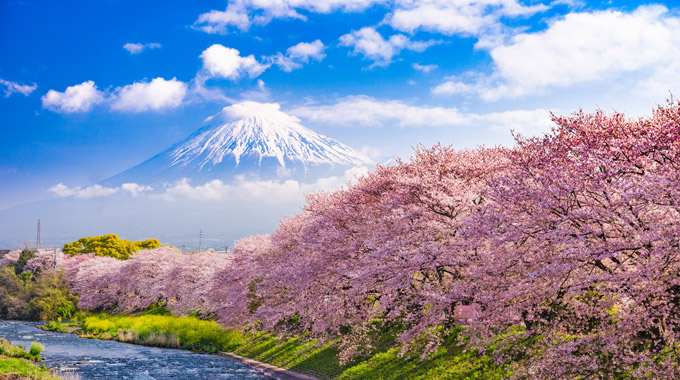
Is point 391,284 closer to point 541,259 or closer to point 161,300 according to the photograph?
point 541,259

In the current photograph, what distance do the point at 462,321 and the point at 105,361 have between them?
26.2 meters

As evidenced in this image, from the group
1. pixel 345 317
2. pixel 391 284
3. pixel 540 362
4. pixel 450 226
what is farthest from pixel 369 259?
Answer: pixel 540 362

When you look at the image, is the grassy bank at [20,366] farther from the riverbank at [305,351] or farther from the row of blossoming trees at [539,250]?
the row of blossoming trees at [539,250]

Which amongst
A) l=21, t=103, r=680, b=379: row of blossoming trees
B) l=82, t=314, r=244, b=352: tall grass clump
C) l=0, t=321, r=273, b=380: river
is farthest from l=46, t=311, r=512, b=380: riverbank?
l=0, t=321, r=273, b=380: river

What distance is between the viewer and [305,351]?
104 ft

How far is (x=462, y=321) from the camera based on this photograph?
22328 millimetres

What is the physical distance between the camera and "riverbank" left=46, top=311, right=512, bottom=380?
20.5 meters

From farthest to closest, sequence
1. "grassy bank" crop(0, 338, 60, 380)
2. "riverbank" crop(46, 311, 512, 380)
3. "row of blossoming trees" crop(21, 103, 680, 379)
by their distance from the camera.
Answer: "grassy bank" crop(0, 338, 60, 380), "riverbank" crop(46, 311, 512, 380), "row of blossoming trees" crop(21, 103, 680, 379)

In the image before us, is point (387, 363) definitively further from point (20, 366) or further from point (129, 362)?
point (129, 362)

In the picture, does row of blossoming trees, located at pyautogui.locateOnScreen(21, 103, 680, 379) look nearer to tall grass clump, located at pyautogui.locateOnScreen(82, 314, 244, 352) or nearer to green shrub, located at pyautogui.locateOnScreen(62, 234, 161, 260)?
tall grass clump, located at pyautogui.locateOnScreen(82, 314, 244, 352)

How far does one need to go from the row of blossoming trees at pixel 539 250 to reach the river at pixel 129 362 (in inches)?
316

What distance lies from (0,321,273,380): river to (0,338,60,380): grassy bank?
1.14m

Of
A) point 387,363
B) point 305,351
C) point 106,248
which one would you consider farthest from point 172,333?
point 106,248

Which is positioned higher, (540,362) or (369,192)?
(369,192)
